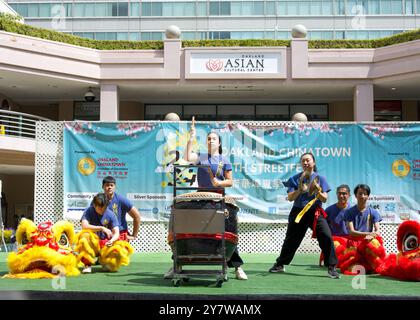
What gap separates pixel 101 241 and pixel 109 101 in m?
14.5

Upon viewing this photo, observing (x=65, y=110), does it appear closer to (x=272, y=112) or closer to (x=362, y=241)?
(x=272, y=112)

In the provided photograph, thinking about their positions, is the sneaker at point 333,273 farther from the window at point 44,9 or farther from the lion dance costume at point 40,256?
the window at point 44,9

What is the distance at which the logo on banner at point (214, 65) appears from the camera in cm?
2064

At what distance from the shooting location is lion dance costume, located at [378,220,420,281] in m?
6.41

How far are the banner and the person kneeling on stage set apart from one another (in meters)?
3.53

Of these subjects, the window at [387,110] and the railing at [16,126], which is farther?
the window at [387,110]

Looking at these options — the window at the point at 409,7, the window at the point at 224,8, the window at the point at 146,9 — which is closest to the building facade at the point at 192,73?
the window at the point at 224,8

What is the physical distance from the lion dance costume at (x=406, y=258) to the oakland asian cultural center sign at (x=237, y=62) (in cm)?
1426

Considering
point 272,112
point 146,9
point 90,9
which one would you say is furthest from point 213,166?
point 90,9

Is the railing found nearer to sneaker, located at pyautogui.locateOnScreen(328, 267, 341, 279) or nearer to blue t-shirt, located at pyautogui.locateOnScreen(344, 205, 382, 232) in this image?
blue t-shirt, located at pyautogui.locateOnScreen(344, 205, 382, 232)

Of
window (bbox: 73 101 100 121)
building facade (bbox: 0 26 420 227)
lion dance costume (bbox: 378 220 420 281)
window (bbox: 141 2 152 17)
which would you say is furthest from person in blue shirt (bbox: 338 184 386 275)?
window (bbox: 141 2 152 17)
